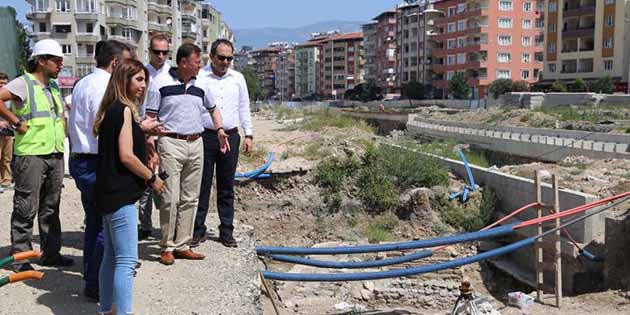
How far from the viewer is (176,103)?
5543mm

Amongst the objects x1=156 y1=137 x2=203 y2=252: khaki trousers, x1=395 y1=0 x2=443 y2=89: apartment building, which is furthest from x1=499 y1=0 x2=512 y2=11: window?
x1=156 y1=137 x2=203 y2=252: khaki trousers

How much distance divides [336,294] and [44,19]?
63241 mm

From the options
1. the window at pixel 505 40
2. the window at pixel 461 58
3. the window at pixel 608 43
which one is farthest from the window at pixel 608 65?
the window at pixel 461 58

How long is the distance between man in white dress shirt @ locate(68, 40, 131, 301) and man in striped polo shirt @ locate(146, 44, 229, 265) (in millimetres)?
661

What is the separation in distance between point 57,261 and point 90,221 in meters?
1.06

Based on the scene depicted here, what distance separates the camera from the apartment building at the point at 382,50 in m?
110

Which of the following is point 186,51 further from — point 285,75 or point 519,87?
point 285,75

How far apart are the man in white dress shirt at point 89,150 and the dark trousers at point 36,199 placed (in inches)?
15.2

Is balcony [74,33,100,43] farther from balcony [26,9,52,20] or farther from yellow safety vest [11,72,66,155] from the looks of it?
yellow safety vest [11,72,66,155]

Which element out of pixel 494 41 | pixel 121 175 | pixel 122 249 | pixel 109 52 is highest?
pixel 494 41

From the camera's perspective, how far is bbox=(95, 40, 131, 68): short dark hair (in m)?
5.01

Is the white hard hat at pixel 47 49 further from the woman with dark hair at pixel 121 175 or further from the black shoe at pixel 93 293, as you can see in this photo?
the black shoe at pixel 93 293

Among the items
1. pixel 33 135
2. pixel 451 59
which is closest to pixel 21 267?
pixel 33 135

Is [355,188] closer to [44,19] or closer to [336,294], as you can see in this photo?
[336,294]
